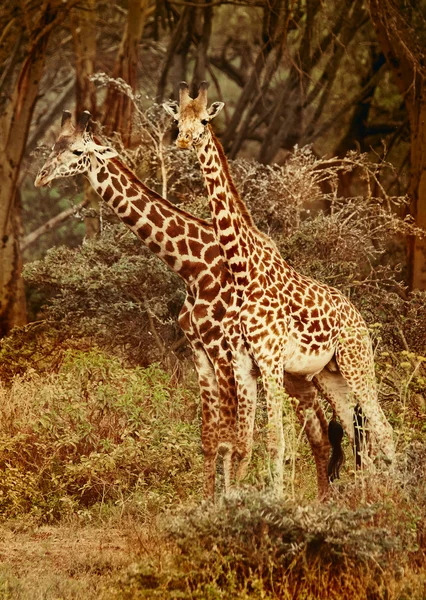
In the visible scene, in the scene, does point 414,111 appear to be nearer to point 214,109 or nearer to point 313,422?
point 313,422

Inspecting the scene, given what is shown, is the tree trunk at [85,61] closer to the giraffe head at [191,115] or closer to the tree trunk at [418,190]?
the tree trunk at [418,190]

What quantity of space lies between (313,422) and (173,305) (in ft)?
12.2

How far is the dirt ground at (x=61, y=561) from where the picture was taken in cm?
690

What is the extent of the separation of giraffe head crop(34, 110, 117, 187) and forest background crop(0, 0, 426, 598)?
6.36 feet

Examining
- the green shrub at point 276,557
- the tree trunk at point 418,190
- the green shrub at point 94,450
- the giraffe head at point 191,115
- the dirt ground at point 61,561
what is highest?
the tree trunk at point 418,190

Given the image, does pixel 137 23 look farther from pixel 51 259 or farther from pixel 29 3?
pixel 51 259

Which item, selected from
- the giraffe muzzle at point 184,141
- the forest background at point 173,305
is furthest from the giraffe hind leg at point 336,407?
the giraffe muzzle at point 184,141

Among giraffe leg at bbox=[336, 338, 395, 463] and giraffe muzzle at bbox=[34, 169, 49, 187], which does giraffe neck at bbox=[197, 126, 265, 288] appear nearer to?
giraffe leg at bbox=[336, 338, 395, 463]

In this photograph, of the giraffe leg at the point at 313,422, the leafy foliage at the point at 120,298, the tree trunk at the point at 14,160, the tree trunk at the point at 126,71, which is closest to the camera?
the giraffe leg at the point at 313,422

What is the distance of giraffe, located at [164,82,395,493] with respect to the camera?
26.6 feet

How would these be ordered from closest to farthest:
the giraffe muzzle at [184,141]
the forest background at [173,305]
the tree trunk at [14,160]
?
1. the forest background at [173,305]
2. the giraffe muzzle at [184,141]
3. the tree trunk at [14,160]

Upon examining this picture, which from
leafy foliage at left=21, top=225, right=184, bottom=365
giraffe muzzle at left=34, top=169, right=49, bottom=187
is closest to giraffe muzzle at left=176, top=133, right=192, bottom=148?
giraffe muzzle at left=34, top=169, right=49, bottom=187

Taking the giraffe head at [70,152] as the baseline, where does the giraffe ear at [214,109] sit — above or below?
above

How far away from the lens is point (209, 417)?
8.60 m
